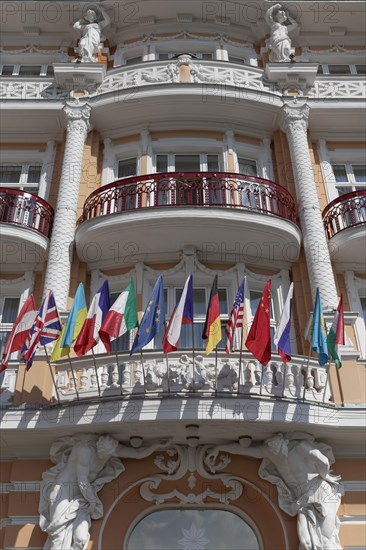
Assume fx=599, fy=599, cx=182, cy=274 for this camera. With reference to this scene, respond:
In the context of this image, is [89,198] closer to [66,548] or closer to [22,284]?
[22,284]

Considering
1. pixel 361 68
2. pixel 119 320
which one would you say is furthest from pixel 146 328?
pixel 361 68

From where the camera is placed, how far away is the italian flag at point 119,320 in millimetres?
9781

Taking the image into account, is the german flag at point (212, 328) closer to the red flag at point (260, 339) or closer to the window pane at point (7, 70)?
the red flag at point (260, 339)

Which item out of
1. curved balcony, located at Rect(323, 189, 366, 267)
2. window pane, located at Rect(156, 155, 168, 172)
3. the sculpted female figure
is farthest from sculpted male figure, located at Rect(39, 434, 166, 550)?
the sculpted female figure

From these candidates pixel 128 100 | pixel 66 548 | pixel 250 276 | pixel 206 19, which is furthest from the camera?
pixel 206 19

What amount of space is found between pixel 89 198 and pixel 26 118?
3526mm

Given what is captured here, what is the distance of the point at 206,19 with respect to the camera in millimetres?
17422

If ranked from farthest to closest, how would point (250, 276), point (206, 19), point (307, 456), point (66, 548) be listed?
point (206, 19) → point (250, 276) → point (307, 456) → point (66, 548)

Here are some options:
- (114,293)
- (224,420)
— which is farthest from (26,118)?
(224,420)

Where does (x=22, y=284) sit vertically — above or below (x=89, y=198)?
below

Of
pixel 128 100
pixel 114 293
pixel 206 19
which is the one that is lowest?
pixel 114 293

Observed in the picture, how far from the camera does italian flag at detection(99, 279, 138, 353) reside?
978 centimetres

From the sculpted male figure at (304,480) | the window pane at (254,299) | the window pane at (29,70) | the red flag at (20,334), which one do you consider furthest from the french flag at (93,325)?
the window pane at (29,70)

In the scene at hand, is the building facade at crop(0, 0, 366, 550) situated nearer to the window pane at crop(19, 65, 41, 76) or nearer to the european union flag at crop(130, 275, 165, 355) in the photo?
the window pane at crop(19, 65, 41, 76)
